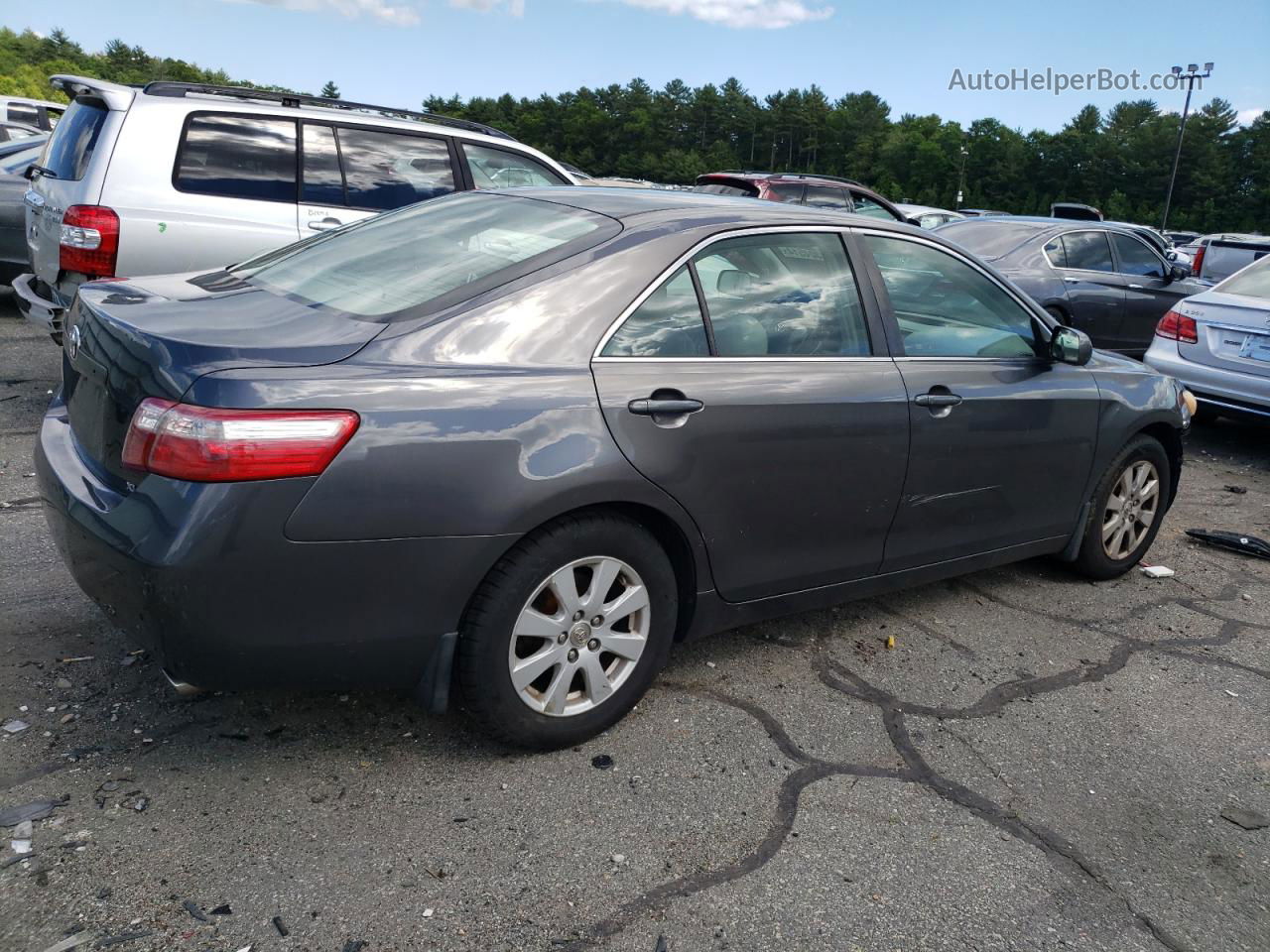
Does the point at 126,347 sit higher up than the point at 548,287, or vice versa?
the point at 548,287

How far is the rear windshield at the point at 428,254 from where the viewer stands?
10.1 ft

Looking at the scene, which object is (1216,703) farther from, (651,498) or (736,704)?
(651,498)

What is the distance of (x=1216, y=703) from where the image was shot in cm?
390

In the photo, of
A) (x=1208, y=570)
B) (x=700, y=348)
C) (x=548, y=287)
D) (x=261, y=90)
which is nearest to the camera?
(x=548, y=287)

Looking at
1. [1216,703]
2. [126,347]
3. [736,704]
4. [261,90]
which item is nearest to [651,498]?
[736,704]

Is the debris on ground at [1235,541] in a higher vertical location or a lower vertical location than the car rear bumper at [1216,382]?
lower

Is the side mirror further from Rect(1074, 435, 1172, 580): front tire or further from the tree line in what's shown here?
the tree line

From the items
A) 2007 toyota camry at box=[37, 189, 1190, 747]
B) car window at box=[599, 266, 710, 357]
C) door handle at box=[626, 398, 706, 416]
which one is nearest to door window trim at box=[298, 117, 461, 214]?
2007 toyota camry at box=[37, 189, 1190, 747]

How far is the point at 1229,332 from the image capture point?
772 cm

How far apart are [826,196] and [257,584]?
1437 centimetres

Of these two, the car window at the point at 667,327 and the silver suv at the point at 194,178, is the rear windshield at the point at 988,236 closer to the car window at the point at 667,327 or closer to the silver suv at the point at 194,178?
the silver suv at the point at 194,178

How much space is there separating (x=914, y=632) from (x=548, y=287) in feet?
7.07

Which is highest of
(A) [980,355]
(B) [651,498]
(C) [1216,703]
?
(A) [980,355]

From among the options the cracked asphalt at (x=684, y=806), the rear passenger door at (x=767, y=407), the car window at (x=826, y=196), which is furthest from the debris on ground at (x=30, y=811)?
the car window at (x=826, y=196)
